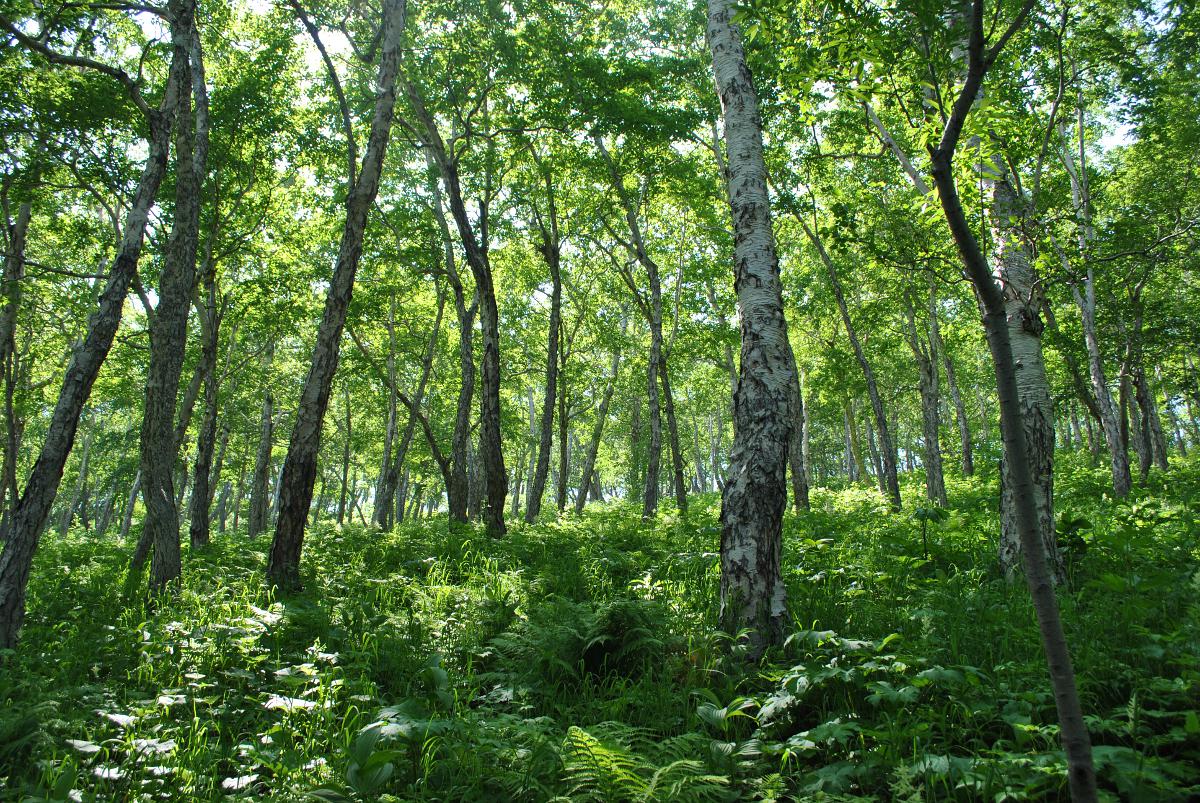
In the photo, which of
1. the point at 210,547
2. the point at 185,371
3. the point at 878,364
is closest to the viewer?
the point at 210,547

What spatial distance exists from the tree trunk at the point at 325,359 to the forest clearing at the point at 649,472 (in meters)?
0.05

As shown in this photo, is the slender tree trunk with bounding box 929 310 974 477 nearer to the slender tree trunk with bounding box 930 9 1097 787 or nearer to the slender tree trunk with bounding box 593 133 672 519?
the slender tree trunk with bounding box 593 133 672 519

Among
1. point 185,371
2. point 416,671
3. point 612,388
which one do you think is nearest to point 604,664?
point 416,671

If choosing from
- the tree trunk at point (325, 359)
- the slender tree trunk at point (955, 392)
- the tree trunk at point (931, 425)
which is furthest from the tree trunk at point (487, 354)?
the slender tree trunk at point (955, 392)

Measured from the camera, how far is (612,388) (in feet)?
74.3

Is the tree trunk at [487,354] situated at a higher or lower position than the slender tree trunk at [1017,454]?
higher

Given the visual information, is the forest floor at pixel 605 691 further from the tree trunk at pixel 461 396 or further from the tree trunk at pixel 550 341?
the tree trunk at pixel 550 341

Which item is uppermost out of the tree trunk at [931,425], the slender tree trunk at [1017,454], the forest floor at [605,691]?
the tree trunk at [931,425]

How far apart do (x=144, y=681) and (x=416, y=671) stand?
1.82m

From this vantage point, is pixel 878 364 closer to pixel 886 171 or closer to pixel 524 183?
pixel 886 171

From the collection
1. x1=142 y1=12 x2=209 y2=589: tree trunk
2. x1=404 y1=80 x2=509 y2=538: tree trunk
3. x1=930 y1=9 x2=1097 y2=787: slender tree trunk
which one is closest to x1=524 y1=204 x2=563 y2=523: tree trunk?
x1=404 y1=80 x2=509 y2=538: tree trunk

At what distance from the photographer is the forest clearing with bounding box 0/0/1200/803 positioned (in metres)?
2.67

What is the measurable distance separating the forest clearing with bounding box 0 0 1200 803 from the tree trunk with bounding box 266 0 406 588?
0.15 feet

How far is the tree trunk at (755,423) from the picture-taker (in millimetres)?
4188
